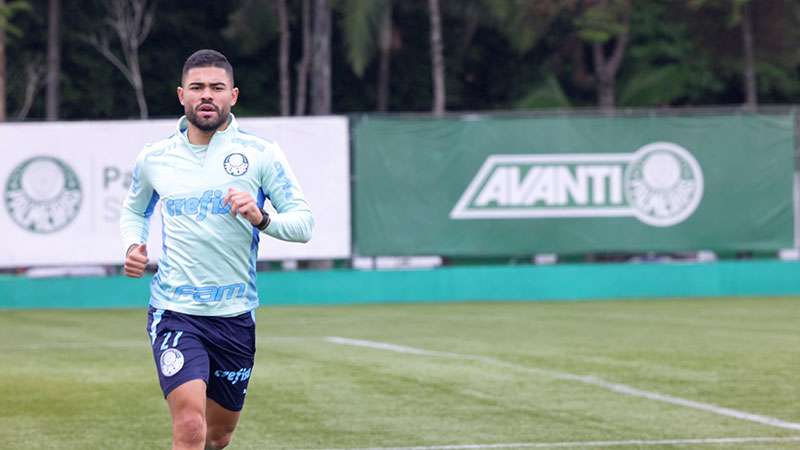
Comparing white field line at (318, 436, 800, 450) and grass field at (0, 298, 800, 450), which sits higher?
white field line at (318, 436, 800, 450)

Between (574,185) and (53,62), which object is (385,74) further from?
(574,185)

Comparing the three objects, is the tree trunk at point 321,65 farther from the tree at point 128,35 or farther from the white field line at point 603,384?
the white field line at point 603,384

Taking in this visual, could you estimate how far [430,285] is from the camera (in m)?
26.8

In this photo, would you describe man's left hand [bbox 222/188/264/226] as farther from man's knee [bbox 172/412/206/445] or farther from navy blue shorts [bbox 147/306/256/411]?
man's knee [bbox 172/412/206/445]

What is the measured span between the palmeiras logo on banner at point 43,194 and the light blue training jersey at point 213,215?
19535mm

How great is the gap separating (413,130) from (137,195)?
19835 millimetres

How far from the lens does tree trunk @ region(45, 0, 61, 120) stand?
1706 inches

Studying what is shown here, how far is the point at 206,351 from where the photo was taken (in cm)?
694

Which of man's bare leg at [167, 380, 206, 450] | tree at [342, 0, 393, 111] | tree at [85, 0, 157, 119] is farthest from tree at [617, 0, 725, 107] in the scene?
man's bare leg at [167, 380, 206, 450]

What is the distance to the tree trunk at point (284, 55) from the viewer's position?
142ft

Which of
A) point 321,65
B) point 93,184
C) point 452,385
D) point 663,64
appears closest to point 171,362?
point 452,385

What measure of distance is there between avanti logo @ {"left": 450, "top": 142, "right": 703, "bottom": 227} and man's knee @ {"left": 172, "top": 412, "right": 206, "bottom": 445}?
20.2 metres

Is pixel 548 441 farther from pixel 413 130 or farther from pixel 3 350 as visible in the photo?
pixel 413 130

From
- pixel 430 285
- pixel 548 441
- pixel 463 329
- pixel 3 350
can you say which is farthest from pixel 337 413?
pixel 430 285
